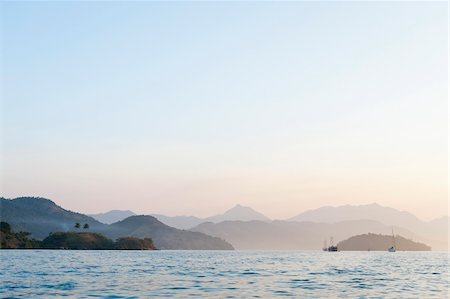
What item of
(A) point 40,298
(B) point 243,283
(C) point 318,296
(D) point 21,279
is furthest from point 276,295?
(D) point 21,279

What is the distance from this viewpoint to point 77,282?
6375 centimetres

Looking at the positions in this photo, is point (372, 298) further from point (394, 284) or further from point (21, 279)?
point (21, 279)

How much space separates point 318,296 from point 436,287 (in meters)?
19.7

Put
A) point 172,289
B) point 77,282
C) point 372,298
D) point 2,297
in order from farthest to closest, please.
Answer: point 77,282
point 172,289
point 372,298
point 2,297

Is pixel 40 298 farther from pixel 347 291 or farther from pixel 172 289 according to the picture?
pixel 347 291

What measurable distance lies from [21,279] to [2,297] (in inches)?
775

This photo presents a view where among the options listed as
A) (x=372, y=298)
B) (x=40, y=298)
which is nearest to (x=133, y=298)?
(x=40, y=298)

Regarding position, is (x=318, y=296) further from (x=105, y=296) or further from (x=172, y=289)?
(x=105, y=296)

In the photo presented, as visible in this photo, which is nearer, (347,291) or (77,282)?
(347,291)

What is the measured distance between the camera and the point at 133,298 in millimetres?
49000

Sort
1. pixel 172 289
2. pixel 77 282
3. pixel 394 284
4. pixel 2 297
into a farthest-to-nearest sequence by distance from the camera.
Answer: pixel 394 284, pixel 77 282, pixel 172 289, pixel 2 297

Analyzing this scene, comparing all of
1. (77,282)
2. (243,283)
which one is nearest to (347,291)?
(243,283)

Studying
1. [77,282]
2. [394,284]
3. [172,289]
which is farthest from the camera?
[394,284]

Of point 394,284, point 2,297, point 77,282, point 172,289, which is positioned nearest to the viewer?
point 2,297
